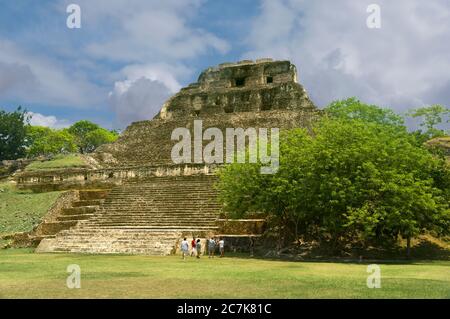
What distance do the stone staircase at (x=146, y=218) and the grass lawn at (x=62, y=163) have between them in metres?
6.63

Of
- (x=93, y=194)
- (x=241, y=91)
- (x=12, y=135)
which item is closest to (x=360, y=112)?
(x=241, y=91)

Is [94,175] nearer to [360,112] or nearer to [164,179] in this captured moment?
[164,179]

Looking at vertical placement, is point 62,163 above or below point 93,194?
above

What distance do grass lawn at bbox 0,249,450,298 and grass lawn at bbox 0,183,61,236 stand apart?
7.71 m

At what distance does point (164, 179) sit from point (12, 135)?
35237mm

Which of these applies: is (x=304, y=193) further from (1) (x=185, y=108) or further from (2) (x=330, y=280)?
(1) (x=185, y=108)

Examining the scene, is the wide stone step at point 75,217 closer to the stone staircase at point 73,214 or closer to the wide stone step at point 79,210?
the stone staircase at point 73,214

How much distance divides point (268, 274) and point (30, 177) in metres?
21.6

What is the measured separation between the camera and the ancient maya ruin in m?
20.0

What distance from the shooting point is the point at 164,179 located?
2705 cm

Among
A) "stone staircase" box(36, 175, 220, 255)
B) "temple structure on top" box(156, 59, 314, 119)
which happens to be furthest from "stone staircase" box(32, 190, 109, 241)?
"temple structure on top" box(156, 59, 314, 119)

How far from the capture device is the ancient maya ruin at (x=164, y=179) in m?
20.0

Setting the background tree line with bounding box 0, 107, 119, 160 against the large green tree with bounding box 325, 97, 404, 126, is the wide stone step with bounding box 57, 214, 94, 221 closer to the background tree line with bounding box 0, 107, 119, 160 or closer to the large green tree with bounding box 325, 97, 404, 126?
the large green tree with bounding box 325, 97, 404, 126
